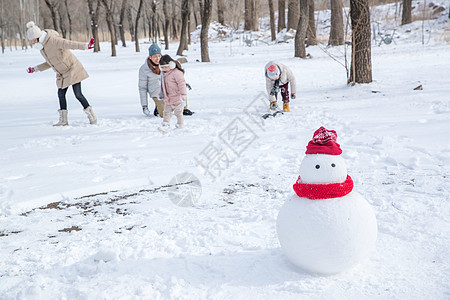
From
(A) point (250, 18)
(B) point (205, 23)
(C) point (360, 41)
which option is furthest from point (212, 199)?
(A) point (250, 18)

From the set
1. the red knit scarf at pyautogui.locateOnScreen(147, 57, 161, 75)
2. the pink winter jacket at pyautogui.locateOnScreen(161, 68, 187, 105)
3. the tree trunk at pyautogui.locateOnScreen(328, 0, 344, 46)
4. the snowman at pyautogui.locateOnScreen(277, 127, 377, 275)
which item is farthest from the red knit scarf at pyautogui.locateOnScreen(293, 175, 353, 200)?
the tree trunk at pyautogui.locateOnScreen(328, 0, 344, 46)

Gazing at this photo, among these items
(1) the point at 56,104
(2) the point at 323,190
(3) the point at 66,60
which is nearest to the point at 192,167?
(2) the point at 323,190

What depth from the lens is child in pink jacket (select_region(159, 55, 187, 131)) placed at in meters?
6.76

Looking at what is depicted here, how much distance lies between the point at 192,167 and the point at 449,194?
2.87 m

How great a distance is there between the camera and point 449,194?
11.8 feet

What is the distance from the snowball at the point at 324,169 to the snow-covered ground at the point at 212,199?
2.16ft

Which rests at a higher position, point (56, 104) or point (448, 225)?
point (56, 104)

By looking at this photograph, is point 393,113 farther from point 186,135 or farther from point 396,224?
point 396,224

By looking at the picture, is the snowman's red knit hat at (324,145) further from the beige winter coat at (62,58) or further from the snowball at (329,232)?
the beige winter coat at (62,58)

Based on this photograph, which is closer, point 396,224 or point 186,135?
point 396,224

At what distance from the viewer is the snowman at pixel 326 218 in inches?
90.3

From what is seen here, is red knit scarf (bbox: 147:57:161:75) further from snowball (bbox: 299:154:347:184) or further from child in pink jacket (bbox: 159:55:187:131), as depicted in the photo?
snowball (bbox: 299:154:347:184)

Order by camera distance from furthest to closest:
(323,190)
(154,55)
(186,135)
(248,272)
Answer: (154,55) → (186,135) → (248,272) → (323,190)

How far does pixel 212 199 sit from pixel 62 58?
181 inches
